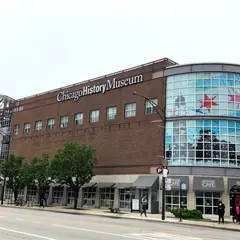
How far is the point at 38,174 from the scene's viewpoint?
149 ft

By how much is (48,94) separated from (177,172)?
27.7 m

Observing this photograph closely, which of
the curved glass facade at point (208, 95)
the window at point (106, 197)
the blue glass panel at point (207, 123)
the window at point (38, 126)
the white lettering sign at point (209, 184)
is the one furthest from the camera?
the window at point (38, 126)

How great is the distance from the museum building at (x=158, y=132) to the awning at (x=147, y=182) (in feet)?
0.34

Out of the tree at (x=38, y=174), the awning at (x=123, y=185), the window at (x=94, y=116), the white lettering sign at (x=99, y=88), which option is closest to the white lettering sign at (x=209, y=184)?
the awning at (x=123, y=185)

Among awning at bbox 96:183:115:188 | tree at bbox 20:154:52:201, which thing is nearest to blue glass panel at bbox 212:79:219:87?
awning at bbox 96:183:115:188

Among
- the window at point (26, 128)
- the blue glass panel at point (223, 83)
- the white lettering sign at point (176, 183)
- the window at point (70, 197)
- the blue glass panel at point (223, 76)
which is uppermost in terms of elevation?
the blue glass panel at point (223, 76)

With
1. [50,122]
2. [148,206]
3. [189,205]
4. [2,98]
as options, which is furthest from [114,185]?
[2,98]

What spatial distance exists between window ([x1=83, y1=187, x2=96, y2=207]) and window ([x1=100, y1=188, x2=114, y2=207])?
134 centimetres

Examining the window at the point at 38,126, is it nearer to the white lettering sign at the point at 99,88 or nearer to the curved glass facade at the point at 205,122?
the white lettering sign at the point at 99,88

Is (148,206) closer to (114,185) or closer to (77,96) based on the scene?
(114,185)

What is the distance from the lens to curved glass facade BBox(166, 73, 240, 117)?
3722cm

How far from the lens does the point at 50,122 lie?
54938mm

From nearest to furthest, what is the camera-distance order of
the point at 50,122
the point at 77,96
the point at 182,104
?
1. the point at 182,104
2. the point at 77,96
3. the point at 50,122

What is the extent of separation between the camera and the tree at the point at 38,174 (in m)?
45.4
